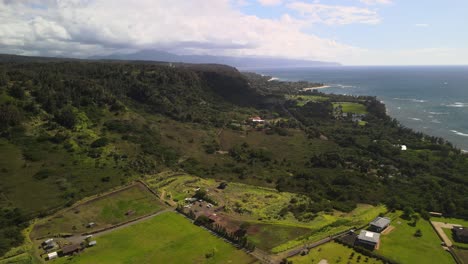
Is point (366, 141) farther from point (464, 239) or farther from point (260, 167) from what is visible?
point (464, 239)

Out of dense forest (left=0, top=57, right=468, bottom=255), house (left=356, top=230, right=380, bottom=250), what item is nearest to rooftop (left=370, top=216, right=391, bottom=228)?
house (left=356, top=230, right=380, bottom=250)

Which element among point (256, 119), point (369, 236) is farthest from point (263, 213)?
point (256, 119)

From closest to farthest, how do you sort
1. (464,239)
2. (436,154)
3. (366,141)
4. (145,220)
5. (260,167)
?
(464,239) < (145,220) < (260,167) < (436,154) < (366,141)

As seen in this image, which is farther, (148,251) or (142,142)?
(142,142)

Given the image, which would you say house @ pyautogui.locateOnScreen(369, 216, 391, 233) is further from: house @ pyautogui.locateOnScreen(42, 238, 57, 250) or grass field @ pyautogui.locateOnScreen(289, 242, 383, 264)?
house @ pyautogui.locateOnScreen(42, 238, 57, 250)

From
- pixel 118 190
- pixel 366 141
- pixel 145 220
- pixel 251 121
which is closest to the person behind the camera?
pixel 145 220

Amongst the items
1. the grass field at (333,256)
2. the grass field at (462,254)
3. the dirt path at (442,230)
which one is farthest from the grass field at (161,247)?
the dirt path at (442,230)

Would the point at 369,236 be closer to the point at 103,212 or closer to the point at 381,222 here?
Result: the point at 381,222

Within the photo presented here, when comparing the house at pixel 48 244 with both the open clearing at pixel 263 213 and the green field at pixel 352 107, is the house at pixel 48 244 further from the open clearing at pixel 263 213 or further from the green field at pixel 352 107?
the green field at pixel 352 107

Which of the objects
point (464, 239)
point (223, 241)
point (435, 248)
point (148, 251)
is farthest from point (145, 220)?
point (464, 239)
